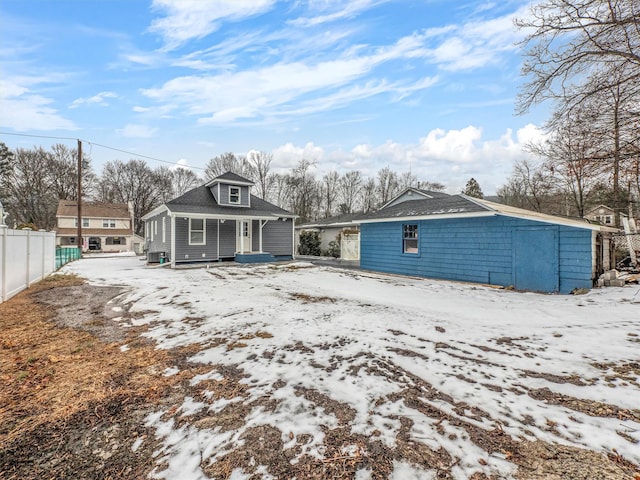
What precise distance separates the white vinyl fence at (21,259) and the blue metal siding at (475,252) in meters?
11.7

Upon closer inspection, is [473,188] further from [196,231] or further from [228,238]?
[196,231]

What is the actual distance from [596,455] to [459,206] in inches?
365

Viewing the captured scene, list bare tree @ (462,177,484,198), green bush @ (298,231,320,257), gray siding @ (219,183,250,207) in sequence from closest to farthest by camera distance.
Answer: gray siding @ (219,183,250,207), green bush @ (298,231,320,257), bare tree @ (462,177,484,198)

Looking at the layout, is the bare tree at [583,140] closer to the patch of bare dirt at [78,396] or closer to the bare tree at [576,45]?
the bare tree at [576,45]

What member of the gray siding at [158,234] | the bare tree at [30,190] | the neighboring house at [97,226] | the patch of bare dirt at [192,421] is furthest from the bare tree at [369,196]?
the bare tree at [30,190]

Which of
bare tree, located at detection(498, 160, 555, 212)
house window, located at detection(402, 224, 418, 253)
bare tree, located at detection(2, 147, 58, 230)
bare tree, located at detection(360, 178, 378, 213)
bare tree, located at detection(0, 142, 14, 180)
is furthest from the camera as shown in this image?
bare tree, located at detection(360, 178, 378, 213)

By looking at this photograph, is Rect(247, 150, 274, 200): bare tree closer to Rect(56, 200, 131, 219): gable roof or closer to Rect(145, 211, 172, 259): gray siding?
Rect(56, 200, 131, 219): gable roof

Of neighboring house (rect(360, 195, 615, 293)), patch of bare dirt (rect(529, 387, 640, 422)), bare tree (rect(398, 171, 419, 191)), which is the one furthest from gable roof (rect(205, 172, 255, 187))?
bare tree (rect(398, 171, 419, 191))

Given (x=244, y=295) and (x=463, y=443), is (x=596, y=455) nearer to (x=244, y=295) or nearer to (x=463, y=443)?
(x=463, y=443)

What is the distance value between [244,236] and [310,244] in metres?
6.79

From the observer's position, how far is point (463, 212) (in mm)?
9578

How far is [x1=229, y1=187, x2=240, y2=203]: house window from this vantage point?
55.8 feet

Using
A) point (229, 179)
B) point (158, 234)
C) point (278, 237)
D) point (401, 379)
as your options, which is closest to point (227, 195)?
point (229, 179)

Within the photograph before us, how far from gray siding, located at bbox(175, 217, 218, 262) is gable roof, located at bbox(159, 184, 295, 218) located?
630mm
